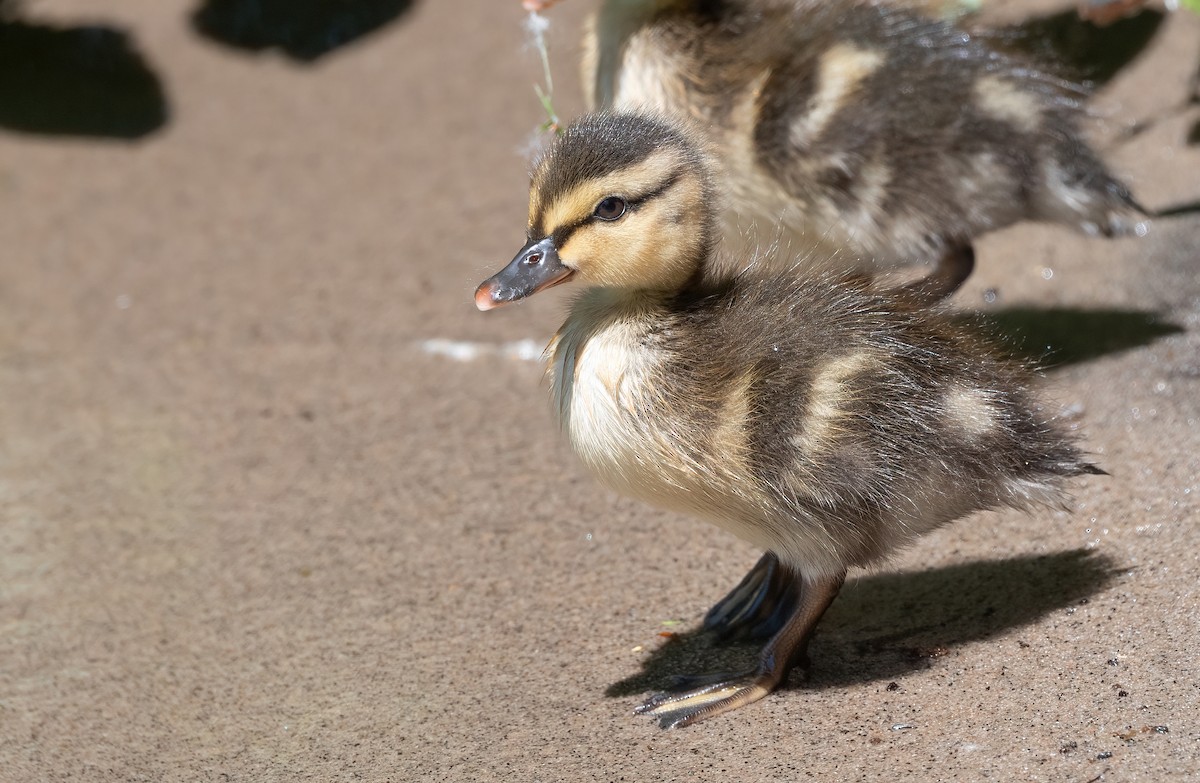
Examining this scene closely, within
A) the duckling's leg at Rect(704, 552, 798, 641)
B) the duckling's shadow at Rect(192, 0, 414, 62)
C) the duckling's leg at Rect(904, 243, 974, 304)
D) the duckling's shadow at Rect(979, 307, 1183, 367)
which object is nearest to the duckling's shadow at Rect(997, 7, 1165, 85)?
the duckling's shadow at Rect(979, 307, 1183, 367)

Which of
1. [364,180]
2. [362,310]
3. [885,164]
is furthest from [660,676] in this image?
[364,180]

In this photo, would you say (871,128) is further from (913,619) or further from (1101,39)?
(1101,39)

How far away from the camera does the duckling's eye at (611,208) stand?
110 inches

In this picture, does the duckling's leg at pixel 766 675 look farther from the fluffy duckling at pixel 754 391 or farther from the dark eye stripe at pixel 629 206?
the dark eye stripe at pixel 629 206

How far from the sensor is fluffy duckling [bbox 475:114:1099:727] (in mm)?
2672

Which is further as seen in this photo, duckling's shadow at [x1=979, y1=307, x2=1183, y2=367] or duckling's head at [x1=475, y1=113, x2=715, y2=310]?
duckling's shadow at [x1=979, y1=307, x2=1183, y2=367]

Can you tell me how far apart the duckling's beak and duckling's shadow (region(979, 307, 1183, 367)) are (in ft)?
5.63

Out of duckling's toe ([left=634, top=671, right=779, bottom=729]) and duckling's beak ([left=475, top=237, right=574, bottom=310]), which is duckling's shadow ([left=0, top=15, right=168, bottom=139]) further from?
duckling's toe ([left=634, top=671, right=779, bottom=729])

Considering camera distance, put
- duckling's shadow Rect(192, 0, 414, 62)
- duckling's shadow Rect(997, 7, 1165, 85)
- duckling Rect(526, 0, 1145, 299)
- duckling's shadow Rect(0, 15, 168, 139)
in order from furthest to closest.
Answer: duckling's shadow Rect(192, 0, 414, 62) < duckling's shadow Rect(0, 15, 168, 139) < duckling's shadow Rect(997, 7, 1165, 85) < duckling Rect(526, 0, 1145, 299)

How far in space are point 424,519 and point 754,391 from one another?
4.70 feet

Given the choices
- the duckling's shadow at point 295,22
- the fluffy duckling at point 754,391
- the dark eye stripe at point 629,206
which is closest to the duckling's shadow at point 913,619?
the fluffy duckling at point 754,391

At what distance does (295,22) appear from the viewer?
22.2 ft

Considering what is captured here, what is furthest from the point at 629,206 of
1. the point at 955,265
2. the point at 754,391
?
the point at 955,265

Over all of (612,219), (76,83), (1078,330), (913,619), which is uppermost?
(612,219)
